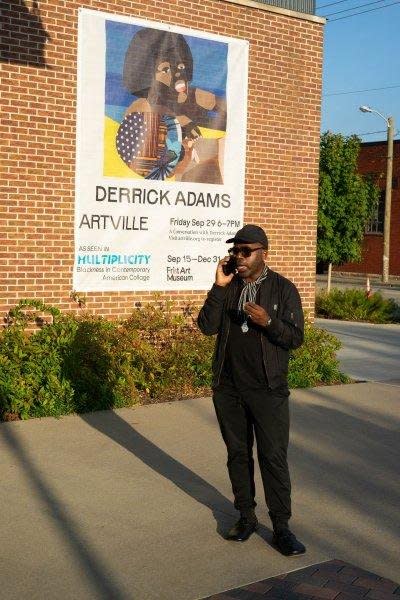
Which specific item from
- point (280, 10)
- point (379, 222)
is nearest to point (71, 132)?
point (280, 10)

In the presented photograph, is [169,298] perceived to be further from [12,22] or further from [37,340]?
[12,22]

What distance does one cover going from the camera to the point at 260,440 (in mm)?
5484

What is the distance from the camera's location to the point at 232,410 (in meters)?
5.57

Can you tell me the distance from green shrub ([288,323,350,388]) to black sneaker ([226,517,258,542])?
17.3ft

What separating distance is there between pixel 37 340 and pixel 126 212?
5.96 feet

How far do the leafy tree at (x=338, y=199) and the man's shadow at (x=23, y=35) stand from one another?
18.0 meters

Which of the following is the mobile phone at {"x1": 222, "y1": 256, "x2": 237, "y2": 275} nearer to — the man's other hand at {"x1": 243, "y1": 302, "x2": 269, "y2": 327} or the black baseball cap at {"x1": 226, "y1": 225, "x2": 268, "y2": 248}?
the black baseball cap at {"x1": 226, "y1": 225, "x2": 268, "y2": 248}

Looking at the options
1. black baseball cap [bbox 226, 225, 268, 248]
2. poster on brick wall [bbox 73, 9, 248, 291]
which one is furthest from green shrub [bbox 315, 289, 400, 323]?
black baseball cap [bbox 226, 225, 268, 248]

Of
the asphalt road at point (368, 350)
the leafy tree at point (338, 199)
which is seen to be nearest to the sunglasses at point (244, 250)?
the asphalt road at point (368, 350)

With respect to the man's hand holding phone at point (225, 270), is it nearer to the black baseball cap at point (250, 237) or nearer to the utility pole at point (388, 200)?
the black baseball cap at point (250, 237)

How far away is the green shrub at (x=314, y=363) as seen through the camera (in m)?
11.0

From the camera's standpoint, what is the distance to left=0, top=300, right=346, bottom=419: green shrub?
29.0 feet

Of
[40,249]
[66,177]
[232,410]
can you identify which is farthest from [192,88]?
[232,410]

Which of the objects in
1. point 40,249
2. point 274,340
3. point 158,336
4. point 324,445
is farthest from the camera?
point 158,336
